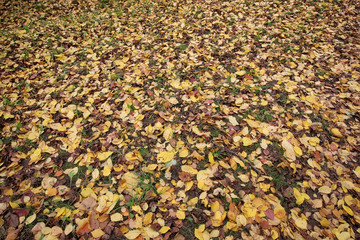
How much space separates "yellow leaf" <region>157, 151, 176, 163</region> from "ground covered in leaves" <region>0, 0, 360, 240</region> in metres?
0.02

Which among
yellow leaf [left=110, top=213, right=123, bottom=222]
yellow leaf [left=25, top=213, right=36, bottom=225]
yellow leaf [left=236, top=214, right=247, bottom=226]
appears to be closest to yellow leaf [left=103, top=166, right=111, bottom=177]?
yellow leaf [left=110, top=213, right=123, bottom=222]

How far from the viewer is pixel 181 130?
2.32m

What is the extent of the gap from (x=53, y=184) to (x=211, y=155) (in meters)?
1.60

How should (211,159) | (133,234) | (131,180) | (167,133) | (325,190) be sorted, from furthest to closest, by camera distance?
(167,133), (211,159), (131,180), (325,190), (133,234)

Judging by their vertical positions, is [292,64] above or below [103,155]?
above

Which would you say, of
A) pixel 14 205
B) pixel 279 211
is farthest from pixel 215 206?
pixel 14 205

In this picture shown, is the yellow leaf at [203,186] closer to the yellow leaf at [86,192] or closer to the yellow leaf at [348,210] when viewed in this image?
the yellow leaf at [86,192]

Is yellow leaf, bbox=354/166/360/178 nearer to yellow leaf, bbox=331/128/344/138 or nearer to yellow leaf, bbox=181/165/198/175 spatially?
yellow leaf, bbox=331/128/344/138

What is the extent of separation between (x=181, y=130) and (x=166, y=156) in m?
0.39

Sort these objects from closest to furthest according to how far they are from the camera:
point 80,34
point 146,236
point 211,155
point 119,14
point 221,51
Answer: point 146,236
point 211,155
point 221,51
point 80,34
point 119,14

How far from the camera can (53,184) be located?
6.27 ft

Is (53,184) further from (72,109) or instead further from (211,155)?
(211,155)

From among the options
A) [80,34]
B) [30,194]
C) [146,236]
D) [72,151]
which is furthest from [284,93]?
[80,34]

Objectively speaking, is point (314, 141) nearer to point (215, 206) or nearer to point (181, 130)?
point (215, 206)
